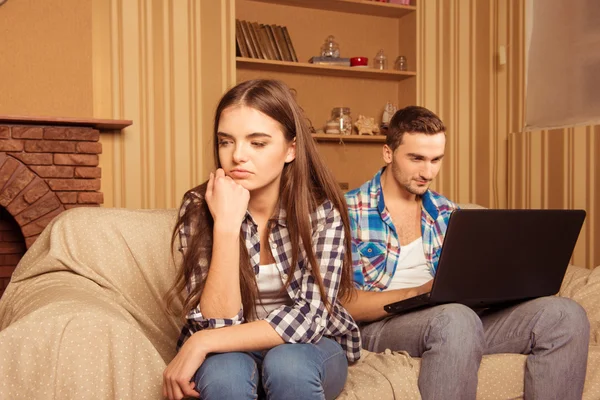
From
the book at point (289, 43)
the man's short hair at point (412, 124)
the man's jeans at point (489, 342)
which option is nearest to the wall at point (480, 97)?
the book at point (289, 43)

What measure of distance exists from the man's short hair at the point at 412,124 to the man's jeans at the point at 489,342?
1.97ft

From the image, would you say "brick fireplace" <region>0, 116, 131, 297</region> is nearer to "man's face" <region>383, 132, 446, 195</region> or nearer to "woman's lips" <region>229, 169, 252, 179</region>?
"man's face" <region>383, 132, 446, 195</region>

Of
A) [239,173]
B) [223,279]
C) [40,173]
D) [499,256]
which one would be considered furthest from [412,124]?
[40,173]

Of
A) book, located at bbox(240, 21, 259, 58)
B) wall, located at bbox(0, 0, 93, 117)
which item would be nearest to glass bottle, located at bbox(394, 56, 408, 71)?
book, located at bbox(240, 21, 259, 58)

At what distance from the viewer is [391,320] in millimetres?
1997

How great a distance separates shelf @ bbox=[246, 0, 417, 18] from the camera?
387cm

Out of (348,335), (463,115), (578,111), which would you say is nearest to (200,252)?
(348,335)

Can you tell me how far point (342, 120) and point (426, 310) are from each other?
2115mm

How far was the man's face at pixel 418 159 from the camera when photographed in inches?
87.0

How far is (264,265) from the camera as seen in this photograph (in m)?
1.73

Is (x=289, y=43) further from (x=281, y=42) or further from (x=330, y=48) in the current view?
(x=330, y=48)

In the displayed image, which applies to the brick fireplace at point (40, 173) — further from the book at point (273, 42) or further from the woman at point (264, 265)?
the woman at point (264, 265)

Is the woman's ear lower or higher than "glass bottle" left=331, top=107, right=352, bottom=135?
lower

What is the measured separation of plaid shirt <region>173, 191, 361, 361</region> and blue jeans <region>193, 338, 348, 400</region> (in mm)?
56
